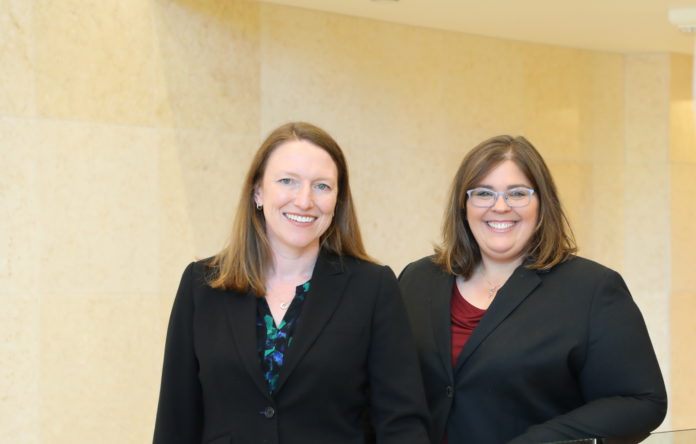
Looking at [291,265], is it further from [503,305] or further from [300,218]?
[503,305]

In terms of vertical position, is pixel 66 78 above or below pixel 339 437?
above

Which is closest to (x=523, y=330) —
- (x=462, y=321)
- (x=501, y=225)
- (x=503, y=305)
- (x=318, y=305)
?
(x=503, y=305)

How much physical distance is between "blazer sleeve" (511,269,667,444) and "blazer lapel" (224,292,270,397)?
2.18 feet

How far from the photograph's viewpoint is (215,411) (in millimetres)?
2402

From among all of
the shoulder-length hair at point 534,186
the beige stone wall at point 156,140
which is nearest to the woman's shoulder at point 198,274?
the shoulder-length hair at point 534,186

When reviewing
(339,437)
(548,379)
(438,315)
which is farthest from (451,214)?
(339,437)

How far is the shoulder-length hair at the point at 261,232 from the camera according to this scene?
8.18 feet

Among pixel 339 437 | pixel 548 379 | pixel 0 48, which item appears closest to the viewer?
pixel 339 437

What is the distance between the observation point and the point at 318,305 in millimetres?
2443

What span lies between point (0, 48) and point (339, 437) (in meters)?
2.81

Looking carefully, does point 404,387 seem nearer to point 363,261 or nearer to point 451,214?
point 363,261

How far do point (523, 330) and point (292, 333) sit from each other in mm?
638

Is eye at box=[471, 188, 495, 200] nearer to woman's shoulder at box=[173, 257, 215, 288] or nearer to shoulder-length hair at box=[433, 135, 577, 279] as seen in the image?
shoulder-length hair at box=[433, 135, 577, 279]

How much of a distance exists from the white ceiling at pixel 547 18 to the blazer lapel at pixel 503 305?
103 inches
